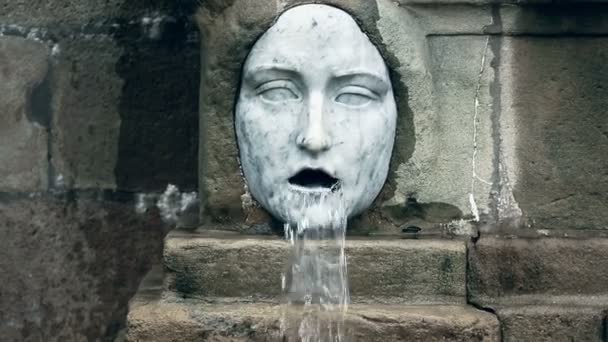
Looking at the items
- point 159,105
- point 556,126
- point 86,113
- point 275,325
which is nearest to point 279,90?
point 275,325

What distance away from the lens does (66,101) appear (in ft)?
12.8

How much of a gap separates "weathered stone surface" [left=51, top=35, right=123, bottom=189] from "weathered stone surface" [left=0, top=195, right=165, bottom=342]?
0.09 meters

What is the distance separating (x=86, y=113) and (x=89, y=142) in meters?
0.08

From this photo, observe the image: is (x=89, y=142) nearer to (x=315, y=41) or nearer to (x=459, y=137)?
(x=315, y=41)

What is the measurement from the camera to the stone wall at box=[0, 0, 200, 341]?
389cm

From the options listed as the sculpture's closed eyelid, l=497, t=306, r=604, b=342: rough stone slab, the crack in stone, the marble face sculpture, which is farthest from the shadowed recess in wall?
l=497, t=306, r=604, b=342: rough stone slab

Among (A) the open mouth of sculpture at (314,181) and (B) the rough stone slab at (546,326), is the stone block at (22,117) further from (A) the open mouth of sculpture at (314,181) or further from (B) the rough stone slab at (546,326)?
(B) the rough stone slab at (546,326)

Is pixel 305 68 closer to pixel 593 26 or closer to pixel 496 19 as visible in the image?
pixel 496 19

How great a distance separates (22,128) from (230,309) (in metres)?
1.12

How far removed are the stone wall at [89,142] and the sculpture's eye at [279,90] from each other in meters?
0.74

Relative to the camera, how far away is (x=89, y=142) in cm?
390

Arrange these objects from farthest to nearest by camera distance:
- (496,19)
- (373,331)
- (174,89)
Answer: (174,89) < (496,19) < (373,331)

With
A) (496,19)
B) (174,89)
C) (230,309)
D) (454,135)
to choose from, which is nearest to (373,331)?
(230,309)

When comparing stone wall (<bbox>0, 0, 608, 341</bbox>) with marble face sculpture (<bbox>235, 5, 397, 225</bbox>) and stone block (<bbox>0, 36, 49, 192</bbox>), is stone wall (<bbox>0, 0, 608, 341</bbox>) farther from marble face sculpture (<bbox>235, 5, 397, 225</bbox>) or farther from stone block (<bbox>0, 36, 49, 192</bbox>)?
stone block (<bbox>0, 36, 49, 192</bbox>)
